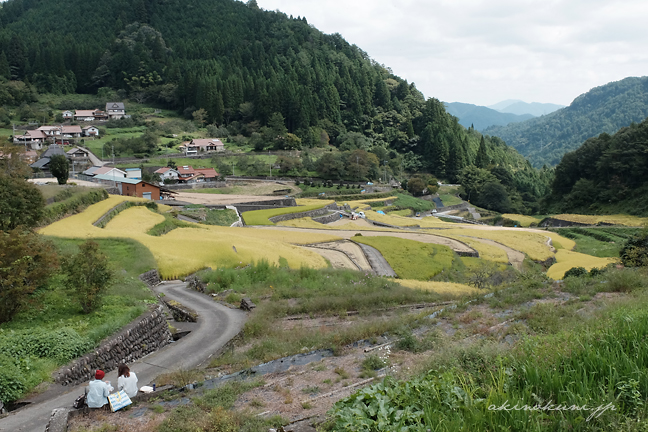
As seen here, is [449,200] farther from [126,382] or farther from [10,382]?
[10,382]

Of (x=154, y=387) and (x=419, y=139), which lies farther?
(x=419, y=139)

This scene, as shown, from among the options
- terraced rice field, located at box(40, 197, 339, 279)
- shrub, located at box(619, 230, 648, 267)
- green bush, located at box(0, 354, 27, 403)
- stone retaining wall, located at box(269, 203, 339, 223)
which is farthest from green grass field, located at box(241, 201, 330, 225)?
green bush, located at box(0, 354, 27, 403)

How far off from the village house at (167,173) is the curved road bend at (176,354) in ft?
174

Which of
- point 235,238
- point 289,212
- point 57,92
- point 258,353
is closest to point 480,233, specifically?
point 289,212

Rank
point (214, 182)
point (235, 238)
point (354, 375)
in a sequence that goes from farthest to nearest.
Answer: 1. point (214, 182)
2. point (235, 238)
3. point (354, 375)

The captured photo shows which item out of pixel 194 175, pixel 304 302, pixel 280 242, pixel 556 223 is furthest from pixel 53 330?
pixel 194 175

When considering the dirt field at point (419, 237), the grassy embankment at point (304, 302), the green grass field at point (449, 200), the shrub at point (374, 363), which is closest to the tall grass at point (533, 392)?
the shrub at point (374, 363)

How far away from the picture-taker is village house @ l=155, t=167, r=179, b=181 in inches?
2769

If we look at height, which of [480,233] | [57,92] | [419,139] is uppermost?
[57,92]

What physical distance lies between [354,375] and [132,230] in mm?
24155

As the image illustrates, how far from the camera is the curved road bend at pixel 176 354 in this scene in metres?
8.61

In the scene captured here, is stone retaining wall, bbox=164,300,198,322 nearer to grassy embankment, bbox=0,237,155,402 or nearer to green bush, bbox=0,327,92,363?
grassy embankment, bbox=0,237,155,402

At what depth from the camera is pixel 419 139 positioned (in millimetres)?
109688

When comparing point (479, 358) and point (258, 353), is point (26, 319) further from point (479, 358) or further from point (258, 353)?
point (479, 358)
